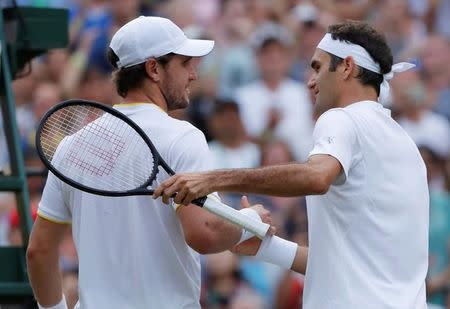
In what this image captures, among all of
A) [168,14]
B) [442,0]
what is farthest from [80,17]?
[442,0]

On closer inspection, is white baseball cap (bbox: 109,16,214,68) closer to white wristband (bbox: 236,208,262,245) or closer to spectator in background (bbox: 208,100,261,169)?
white wristband (bbox: 236,208,262,245)

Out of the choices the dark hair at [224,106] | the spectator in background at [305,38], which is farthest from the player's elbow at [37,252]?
the spectator in background at [305,38]

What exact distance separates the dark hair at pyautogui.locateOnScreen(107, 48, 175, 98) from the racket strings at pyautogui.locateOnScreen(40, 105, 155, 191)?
17cm

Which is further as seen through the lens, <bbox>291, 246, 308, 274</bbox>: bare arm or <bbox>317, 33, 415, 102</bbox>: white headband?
<bbox>291, 246, 308, 274</bbox>: bare arm

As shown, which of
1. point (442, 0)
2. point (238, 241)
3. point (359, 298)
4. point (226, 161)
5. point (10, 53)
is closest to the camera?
point (359, 298)

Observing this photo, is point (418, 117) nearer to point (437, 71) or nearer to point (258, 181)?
point (437, 71)

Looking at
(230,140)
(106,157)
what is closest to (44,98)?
(230,140)

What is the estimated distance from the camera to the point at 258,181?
14.6 ft

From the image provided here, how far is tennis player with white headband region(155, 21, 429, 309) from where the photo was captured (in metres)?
4.61

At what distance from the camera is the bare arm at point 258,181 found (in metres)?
4.43

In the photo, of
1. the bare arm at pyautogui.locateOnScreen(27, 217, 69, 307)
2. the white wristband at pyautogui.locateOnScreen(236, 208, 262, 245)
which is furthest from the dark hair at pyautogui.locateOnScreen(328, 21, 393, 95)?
the bare arm at pyautogui.locateOnScreen(27, 217, 69, 307)

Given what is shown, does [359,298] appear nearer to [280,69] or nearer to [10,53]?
[10,53]

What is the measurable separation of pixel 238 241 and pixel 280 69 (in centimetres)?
613

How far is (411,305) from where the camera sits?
4.73 metres
